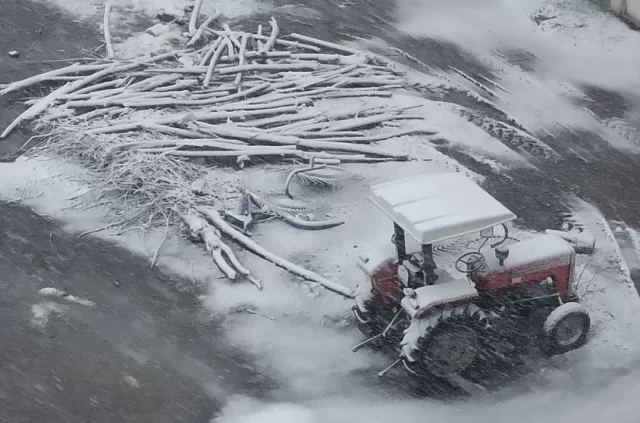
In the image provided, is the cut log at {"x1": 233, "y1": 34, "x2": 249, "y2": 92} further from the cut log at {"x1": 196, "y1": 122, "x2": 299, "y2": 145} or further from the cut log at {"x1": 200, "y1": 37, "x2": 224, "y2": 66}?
the cut log at {"x1": 196, "y1": 122, "x2": 299, "y2": 145}

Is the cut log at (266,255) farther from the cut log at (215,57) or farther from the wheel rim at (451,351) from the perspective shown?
the cut log at (215,57)

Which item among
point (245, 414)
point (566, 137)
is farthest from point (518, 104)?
point (245, 414)

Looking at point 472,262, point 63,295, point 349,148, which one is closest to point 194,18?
point 349,148

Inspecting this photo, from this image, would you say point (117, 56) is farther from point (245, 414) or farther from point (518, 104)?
point (245, 414)

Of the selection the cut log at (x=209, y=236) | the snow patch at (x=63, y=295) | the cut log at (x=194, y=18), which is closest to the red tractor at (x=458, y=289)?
the cut log at (x=209, y=236)

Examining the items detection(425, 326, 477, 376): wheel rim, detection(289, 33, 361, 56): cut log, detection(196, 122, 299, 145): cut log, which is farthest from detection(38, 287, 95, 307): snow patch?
detection(289, 33, 361, 56): cut log

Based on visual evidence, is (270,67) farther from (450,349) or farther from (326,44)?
(450,349)

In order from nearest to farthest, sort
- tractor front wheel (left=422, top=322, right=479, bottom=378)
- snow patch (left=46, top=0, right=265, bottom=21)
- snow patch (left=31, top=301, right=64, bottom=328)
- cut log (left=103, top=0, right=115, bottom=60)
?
tractor front wheel (left=422, top=322, right=479, bottom=378)
snow patch (left=31, top=301, right=64, bottom=328)
cut log (left=103, top=0, right=115, bottom=60)
snow patch (left=46, top=0, right=265, bottom=21)
